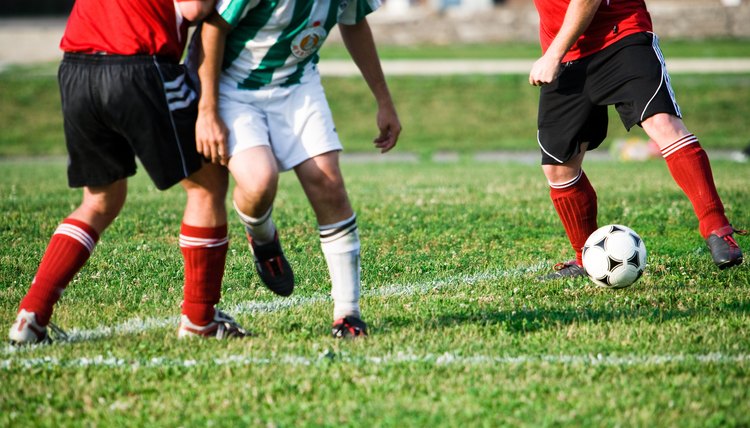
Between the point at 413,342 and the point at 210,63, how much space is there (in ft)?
4.99

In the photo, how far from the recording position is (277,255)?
4.84m

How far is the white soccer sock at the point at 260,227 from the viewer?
4.54 metres

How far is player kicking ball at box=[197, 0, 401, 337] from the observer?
4133 mm

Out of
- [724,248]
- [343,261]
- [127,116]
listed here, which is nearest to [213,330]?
[343,261]

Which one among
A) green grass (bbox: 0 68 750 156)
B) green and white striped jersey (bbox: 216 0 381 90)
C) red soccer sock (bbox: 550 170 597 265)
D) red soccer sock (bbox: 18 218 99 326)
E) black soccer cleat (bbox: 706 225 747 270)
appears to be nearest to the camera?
green and white striped jersey (bbox: 216 0 381 90)

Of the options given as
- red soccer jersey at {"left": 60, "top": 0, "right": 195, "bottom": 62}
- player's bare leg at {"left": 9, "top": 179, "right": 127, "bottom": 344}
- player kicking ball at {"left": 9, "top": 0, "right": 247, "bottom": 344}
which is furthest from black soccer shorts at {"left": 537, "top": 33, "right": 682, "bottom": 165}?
player's bare leg at {"left": 9, "top": 179, "right": 127, "bottom": 344}

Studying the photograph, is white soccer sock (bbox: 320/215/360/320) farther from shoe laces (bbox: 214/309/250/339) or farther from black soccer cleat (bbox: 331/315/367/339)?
shoe laces (bbox: 214/309/250/339)

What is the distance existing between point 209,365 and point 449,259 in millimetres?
2816

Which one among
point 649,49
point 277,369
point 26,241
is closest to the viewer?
point 277,369

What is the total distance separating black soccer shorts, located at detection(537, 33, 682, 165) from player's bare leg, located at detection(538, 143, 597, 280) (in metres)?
0.10

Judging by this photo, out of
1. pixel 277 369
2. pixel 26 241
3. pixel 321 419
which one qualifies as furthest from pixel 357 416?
pixel 26 241

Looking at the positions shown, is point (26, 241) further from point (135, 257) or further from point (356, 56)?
point (356, 56)

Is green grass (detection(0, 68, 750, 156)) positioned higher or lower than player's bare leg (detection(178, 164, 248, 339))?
lower

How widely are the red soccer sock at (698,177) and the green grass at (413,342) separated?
398mm
